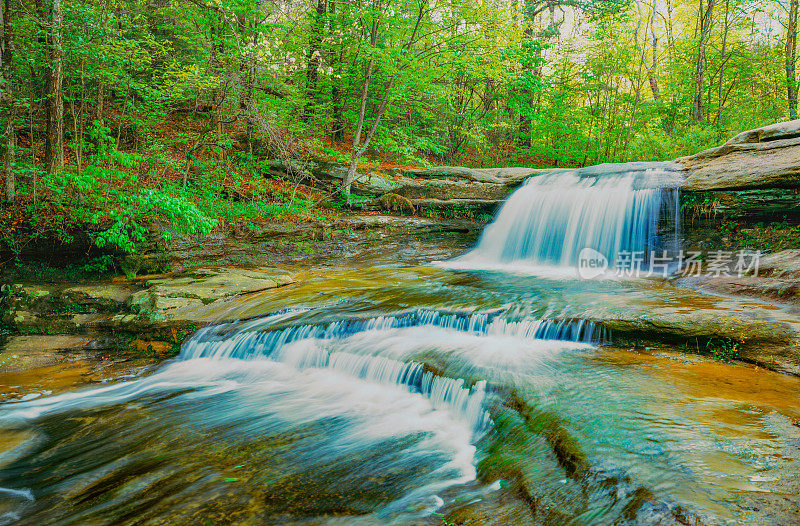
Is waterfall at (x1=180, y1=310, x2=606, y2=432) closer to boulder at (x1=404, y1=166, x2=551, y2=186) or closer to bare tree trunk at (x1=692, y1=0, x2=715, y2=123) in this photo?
boulder at (x1=404, y1=166, x2=551, y2=186)

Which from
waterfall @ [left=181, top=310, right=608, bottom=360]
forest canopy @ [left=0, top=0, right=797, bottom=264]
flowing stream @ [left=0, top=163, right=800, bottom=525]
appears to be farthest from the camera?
forest canopy @ [left=0, top=0, right=797, bottom=264]

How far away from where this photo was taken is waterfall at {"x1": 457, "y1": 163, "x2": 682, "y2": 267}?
9.55 meters

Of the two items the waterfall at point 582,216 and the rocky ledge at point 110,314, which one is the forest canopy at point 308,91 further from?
the waterfall at point 582,216

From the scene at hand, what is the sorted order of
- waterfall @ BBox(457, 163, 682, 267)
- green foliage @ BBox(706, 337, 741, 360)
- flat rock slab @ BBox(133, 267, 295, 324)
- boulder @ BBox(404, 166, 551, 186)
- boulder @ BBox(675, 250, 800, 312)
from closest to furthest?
green foliage @ BBox(706, 337, 741, 360)
boulder @ BBox(675, 250, 800, 312)
flat rock slab @ BBox(133, 267, 295, 324)
waterfall @ BBox(457, 163, 682, 267)
boulder @ BBox(404, 166, 551, 186)

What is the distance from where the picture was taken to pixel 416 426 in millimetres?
3994

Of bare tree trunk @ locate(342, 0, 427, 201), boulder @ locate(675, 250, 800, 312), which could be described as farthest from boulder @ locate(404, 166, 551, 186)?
boulder @ locate(675, 250, 800, 312)

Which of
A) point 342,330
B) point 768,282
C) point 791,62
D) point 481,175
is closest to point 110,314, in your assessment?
point 342,330

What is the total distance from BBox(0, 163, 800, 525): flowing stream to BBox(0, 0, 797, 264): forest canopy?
3.70 meters

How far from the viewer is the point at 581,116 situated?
18359 mm

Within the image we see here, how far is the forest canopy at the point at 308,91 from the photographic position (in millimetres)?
8539

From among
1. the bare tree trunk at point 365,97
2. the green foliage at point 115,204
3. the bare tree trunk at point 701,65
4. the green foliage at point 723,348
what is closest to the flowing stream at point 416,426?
the green foliage at point 723,348

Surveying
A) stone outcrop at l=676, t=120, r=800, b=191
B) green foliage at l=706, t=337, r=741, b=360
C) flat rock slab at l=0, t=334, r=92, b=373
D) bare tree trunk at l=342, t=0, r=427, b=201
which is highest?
bare tree trunk at l=342, t=0, r=427, b=201

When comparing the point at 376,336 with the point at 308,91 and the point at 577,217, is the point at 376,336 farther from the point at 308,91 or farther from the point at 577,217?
the point at 308,91

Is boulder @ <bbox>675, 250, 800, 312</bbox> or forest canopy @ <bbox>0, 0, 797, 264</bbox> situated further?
forest canopy @ <bbox>0, 0, 797, 264</bbox>
